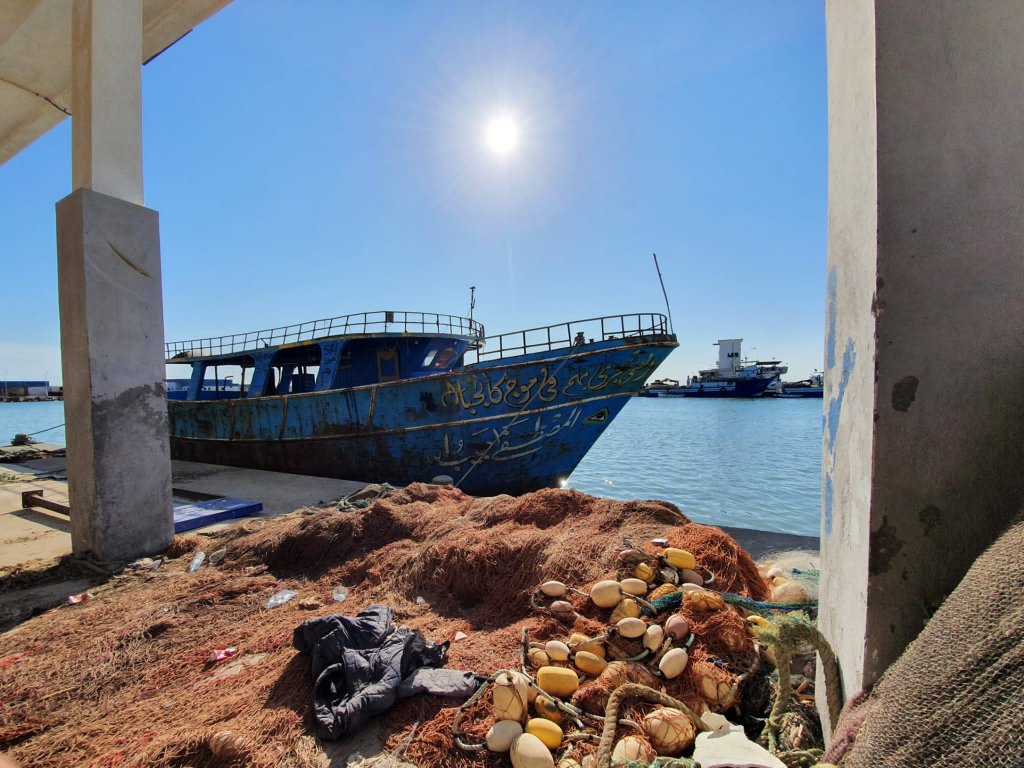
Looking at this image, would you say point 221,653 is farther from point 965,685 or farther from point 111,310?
point 111,310

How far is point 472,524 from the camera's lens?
13.1 feet

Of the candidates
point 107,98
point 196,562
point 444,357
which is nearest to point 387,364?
point 444,357

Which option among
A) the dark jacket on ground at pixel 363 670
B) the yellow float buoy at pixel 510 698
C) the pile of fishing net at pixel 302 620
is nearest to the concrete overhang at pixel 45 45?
the pile of fishing net at pixel 302 620

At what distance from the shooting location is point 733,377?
60.7m

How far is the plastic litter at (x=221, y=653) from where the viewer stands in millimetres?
2512

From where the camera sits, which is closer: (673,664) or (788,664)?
(788,664)

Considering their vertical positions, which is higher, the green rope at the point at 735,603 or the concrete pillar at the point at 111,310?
the concrete pillar at the point at 111,310

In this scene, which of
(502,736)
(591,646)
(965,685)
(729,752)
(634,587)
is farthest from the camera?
(634,587)

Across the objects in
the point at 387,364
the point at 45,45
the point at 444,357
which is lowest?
the point at 387,364

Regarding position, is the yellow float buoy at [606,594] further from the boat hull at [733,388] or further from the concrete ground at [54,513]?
the boat hull at [733,388]

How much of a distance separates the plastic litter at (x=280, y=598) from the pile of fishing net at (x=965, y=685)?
130 inches

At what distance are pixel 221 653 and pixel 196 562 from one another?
1.83 meters

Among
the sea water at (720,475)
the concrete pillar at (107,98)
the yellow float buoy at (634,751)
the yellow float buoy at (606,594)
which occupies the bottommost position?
the sea water at (720,475)

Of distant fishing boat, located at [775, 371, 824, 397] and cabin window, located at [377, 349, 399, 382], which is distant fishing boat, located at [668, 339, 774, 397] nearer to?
distant fishing boat, located at [775, 371, 824, 397]
